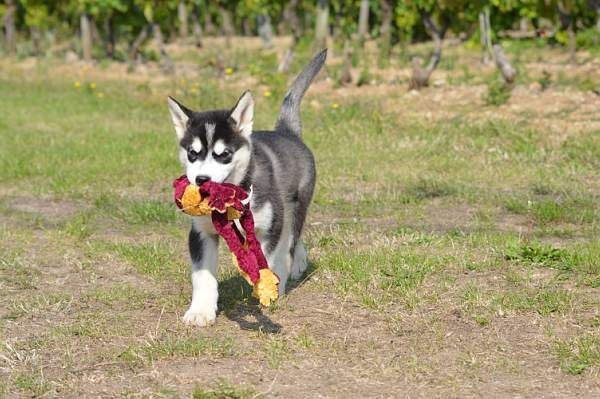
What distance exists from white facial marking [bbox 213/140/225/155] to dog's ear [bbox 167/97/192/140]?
33 cm

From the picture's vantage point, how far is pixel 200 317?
6.12 metres

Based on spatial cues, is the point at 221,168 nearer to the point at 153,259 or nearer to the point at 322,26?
the point at 153,259

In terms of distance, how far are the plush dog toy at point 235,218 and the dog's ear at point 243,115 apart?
0.38 meters

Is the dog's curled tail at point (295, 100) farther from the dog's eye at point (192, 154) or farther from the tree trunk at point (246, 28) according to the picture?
the tree trunk at point (246, 28)

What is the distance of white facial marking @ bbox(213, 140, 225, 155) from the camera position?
5738mm

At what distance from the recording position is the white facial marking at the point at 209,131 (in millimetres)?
5730

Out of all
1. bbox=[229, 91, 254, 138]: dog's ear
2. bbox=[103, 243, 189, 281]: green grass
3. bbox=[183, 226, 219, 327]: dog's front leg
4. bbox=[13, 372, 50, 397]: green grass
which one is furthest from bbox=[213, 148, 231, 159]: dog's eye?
bbox=[103, 243, 189, 281]: green grass

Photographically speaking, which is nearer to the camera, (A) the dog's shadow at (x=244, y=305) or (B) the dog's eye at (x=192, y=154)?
(B) the dog's eye at (x=192, y=154)

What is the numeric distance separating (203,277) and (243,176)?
702 mm

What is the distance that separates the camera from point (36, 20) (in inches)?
1196

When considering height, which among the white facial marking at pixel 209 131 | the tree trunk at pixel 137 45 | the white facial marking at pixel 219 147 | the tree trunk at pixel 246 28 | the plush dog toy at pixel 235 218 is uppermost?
the white facial marking at pixel 209 131

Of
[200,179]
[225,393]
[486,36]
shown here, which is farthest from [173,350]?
[486,36]

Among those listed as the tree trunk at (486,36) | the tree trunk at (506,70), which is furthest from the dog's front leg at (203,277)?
the tree trunk at (486,36)

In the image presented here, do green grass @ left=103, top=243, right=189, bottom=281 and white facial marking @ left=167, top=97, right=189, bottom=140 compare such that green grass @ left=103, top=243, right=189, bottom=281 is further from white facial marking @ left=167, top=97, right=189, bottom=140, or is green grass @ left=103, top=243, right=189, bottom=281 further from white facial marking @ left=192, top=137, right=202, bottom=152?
white facial marking @ left=192, top=137, right=202, bottom=152
